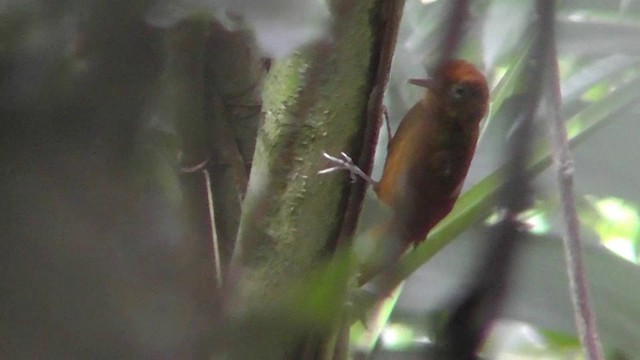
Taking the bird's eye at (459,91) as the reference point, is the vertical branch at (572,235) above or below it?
below

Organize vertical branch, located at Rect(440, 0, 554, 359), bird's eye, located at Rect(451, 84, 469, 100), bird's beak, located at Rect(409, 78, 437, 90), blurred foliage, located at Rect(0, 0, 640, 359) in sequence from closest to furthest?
1. blurred foliage, located at Rect(0, 0, 640, 359)
2. vertical branch, located at Rect(440, 0, 554, 359)
3. bird's beak, located at Rect(409, 78, 437, 90)
4. bird's eye, located at Rect(451, 84, 469, 100)

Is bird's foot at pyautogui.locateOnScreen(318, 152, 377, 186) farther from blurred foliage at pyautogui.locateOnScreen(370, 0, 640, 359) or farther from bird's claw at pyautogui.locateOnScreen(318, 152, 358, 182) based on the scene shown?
blurred foliage at pyautogui.locateOnScreen(370, 0, 640, 359)

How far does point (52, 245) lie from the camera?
0.22 m

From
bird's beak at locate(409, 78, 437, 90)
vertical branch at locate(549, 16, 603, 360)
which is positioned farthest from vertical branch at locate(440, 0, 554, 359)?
bird's beak at locate(409, 78, 437, 90)

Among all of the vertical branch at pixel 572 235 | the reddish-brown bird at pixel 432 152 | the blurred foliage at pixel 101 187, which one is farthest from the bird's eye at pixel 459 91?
the blurred foliage at pixel 101 187

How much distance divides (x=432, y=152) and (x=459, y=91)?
4.1 inches

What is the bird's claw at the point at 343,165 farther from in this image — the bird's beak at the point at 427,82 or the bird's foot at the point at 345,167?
the bird's beak at the point at 427,82

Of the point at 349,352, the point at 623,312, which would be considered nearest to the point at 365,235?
the point at 349,352

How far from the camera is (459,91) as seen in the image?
2.78 ft

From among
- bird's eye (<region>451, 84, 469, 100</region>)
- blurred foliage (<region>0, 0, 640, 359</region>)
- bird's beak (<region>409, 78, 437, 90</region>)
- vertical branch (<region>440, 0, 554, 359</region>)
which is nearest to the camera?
blurred foliage (<region>0, 0, 640, 359</region>)

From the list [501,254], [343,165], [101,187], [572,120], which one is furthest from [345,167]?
[572,120]

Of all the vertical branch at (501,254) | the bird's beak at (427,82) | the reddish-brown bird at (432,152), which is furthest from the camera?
the bird's beak at (427,82)

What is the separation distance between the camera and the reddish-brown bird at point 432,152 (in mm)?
594

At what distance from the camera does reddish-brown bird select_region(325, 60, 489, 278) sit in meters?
0.59
